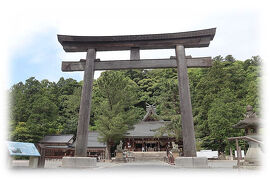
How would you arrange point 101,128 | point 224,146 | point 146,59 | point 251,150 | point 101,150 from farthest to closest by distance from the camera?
1. point 101,150
2. point 224,146
3. point 101,128
4. point 146,59
5. point 251,150

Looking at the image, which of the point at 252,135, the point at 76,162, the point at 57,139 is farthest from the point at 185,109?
the point at 57,139

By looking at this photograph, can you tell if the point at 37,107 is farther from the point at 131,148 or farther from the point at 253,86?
the point at 253,86

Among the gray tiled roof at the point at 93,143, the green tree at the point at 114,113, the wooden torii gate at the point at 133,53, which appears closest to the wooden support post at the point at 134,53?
the wooden torii gate at the point at 133,53

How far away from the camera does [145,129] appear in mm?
27969

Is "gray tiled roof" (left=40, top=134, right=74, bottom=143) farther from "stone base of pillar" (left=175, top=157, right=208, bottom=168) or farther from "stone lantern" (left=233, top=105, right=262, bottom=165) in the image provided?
"stone lantern" (left=233, top=105, right=262, bottom=165)

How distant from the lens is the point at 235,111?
19.8 m

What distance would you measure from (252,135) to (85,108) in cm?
698

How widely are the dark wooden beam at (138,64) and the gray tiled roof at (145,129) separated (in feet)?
57.6

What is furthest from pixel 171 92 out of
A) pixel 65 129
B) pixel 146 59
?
pixel 65 129

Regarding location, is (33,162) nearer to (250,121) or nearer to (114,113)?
(250,121)

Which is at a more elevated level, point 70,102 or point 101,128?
point 70,102

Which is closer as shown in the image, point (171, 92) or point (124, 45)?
point (124, 45)

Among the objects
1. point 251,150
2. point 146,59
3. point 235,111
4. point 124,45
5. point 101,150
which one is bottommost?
point 101,150

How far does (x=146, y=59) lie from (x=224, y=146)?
698 inches
